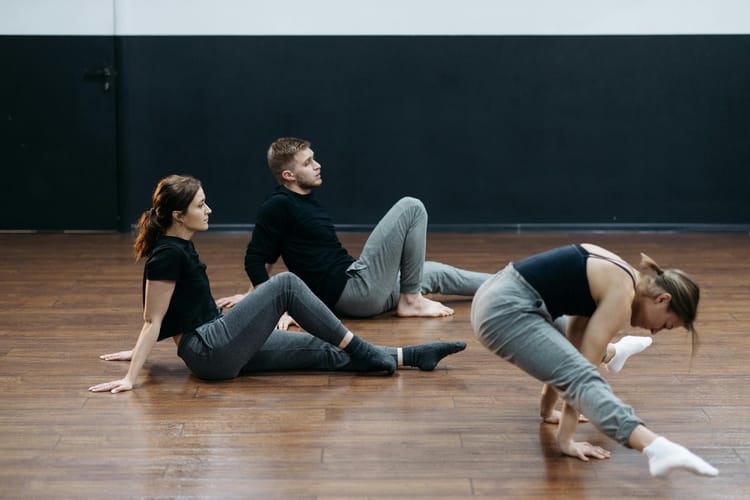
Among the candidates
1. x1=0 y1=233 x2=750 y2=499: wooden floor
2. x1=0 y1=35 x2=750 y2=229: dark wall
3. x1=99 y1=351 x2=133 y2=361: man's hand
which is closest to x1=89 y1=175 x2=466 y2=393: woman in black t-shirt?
x1=0 y1=233 x2=750 y2=499: wooden floor

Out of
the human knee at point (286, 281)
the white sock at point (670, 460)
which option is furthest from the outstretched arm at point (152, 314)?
the white sock at point (670, 460)

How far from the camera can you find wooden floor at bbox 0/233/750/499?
8.87 ft

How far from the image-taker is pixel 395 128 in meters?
6.51

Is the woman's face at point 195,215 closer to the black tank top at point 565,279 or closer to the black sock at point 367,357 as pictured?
the black sock at point 367,357

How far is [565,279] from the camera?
2.86 m

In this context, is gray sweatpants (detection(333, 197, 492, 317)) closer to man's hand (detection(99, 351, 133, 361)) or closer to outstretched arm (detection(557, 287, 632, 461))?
man's hand (detection(99, 351, 133, 361))

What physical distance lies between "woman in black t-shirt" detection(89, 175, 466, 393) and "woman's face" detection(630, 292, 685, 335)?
109 cm

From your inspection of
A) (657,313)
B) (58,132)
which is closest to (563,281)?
(657,313)

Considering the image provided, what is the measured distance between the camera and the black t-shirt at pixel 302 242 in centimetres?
418

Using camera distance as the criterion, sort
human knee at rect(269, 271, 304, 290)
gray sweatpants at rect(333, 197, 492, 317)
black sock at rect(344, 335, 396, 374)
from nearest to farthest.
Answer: human knee at rect(269, 271, 304, 290) < black sock at rect(344, 335, 396, 374) < gray sweatpants at rect(333, 197, 492, 317)

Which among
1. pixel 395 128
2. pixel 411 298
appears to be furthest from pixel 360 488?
pixel 395 128
